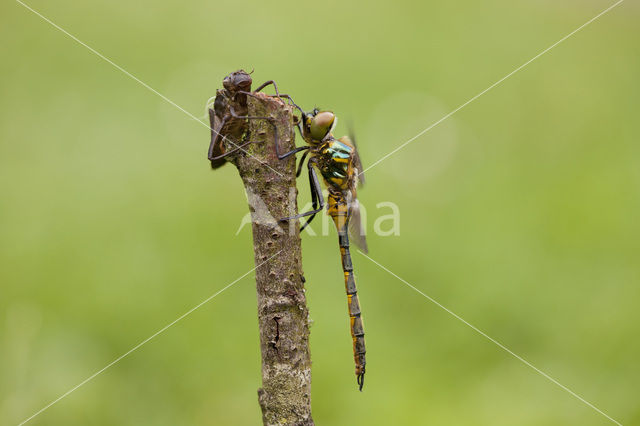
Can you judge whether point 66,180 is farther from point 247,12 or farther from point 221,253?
point 247,12

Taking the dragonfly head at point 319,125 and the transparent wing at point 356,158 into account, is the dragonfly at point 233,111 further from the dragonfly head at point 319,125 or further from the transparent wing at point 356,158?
the transparent wing at point 356,158

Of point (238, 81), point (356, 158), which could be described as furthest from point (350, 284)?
point (238, 81)

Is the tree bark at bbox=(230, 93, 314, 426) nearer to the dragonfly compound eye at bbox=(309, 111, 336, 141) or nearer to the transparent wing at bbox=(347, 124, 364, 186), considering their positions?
the dragonfly compound eye at bbox=(309, 111, 336, 141)

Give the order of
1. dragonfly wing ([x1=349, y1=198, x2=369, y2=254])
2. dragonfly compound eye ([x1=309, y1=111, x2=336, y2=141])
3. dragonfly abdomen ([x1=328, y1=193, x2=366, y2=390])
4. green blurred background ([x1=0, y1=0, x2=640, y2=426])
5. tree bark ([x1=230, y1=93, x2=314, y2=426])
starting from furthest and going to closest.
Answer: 1. green blurred background ([x1=0, y1=0, x2=640, y2=426])
2. dragonfly wing ([x1=349, y1=198, x2=369, y2=254])
3. dragonfly compound eye ([x1=309, y1=111, x2=336, y2=141])
4. dragonfly abdomen ([x1=328, y1=193, x2=366, y2=390])
5. tree bark ([x1=230, y1=93, x2=314, y2=426])

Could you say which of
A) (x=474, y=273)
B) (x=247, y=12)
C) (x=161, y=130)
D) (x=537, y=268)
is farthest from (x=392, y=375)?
(x=247, y=12)

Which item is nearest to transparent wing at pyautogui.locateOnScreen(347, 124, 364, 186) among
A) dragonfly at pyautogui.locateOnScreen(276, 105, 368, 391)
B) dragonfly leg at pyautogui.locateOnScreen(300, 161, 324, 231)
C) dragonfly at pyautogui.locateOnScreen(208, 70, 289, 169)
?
dragonfly at pyautogui.locateOnScreen(276, 105, 368, 391)
